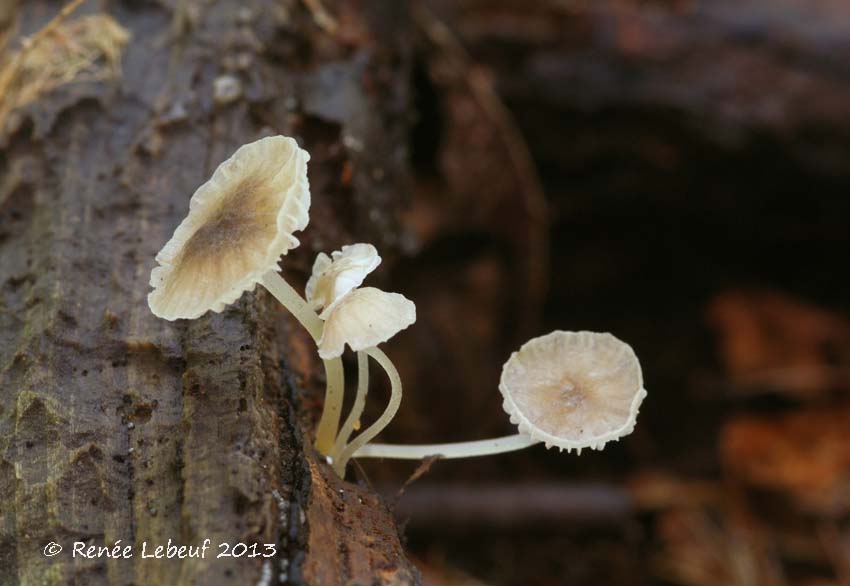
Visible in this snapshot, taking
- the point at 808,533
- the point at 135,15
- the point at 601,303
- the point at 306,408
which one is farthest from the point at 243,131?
the point at 808,533

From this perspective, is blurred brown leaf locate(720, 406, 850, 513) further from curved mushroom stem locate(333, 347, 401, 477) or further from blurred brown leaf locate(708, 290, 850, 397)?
curved mushroom stem locate(333, 347, 401, 477)

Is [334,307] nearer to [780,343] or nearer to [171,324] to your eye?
[171,324]

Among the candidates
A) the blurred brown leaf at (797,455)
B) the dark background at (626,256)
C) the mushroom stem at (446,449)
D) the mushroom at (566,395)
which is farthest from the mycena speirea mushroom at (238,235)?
the blurred brown leaf at (797,455)

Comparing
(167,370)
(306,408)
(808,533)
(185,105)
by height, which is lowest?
(808,533)

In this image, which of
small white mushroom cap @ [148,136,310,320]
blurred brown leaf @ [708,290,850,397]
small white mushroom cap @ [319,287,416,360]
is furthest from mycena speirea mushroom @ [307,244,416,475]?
blurred brown leaf @ [708,290,850,397]

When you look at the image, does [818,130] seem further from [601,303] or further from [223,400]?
[223,400]

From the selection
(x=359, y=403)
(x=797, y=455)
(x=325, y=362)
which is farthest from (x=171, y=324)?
(x=797, y=455)
